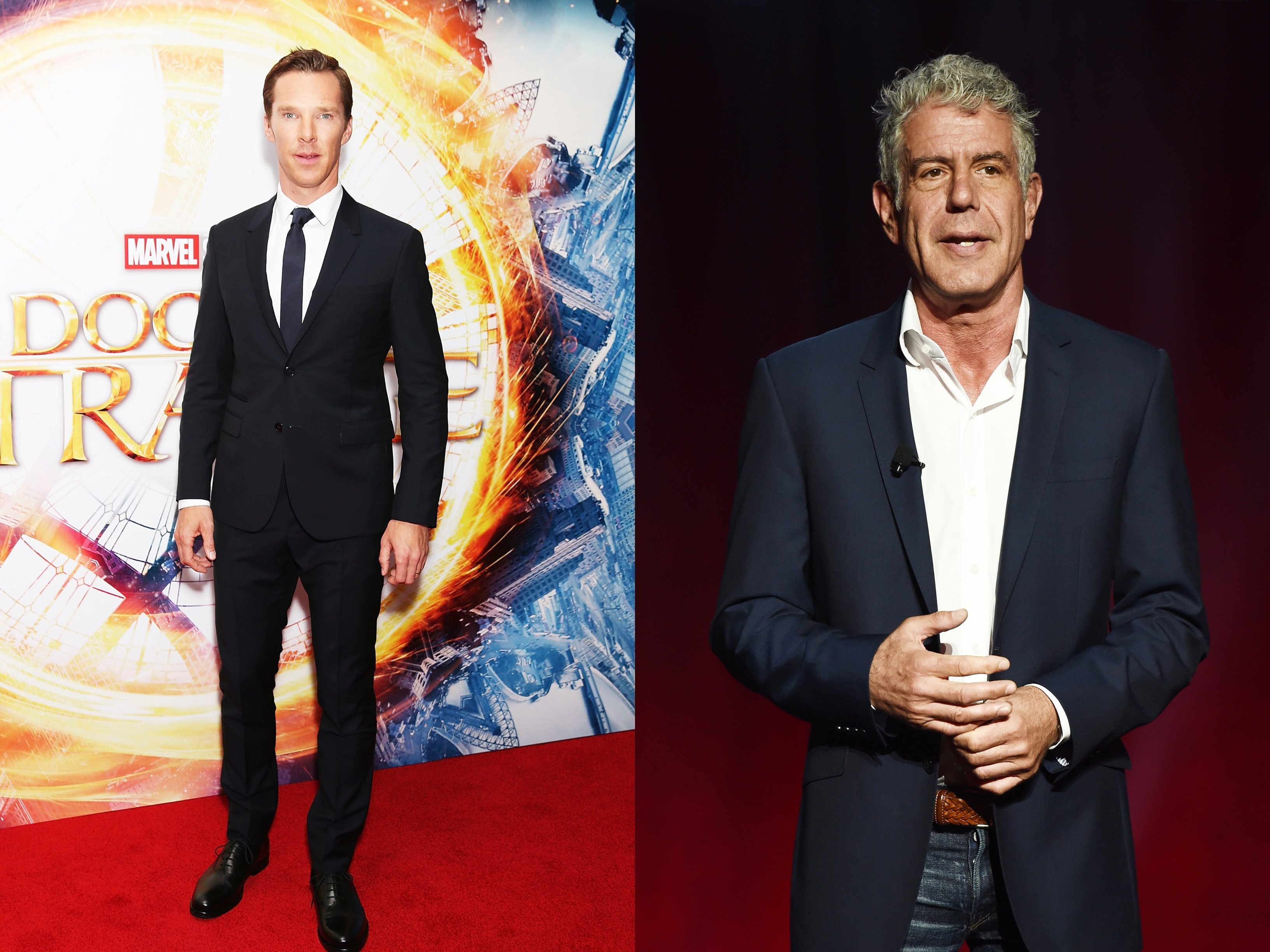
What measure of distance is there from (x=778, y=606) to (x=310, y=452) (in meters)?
1.76

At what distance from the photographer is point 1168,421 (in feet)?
4.92

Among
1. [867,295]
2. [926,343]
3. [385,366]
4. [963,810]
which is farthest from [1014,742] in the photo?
[385,366]

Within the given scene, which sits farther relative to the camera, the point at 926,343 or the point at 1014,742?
the point at 926,343

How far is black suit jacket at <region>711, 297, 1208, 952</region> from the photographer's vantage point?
55.9 inches

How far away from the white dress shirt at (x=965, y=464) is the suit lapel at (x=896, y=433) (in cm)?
2

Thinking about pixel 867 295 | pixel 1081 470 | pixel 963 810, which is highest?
pixel 867 295

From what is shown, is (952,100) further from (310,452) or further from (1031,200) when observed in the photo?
(310,452)

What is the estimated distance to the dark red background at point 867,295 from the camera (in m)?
2.54

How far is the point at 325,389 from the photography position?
9.70 ft

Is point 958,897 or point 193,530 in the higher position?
point 193,530

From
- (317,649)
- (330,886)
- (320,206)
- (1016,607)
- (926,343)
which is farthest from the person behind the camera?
(320,206)

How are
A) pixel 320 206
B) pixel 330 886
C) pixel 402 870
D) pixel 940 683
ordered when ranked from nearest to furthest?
pixel 940 683
pixel 330 886
pixel 320 206
pixel 402 870

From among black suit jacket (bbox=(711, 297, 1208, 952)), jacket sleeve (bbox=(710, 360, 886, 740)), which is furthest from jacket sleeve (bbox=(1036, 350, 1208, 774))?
jacket sleeve (bbox=(710, 360, 886, 740))

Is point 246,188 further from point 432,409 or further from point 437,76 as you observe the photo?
point 432,409
